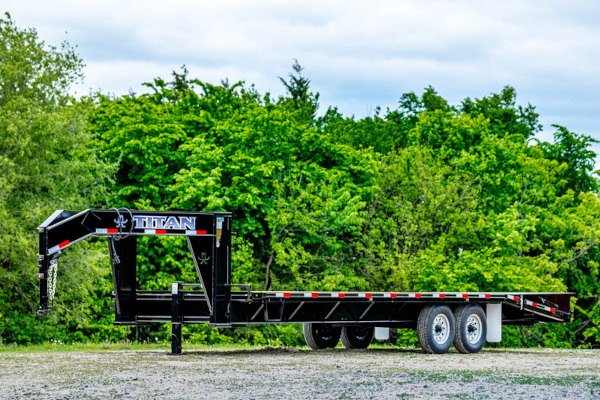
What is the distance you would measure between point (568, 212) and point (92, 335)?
25256 mm

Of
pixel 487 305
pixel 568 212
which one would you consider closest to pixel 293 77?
pixel 568 212

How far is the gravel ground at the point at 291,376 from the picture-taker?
1235 centimetres

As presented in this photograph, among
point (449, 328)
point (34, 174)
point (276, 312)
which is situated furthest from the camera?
point (34, 174)

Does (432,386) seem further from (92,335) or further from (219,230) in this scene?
(92,335)

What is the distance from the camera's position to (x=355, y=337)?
79.9ft

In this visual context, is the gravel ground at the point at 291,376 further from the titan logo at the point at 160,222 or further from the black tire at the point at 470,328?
the titan logo at the point at 160,222

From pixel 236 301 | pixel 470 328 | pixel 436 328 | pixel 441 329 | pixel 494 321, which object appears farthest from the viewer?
pixel 494 321

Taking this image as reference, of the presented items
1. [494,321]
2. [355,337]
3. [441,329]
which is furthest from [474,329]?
[355,337]

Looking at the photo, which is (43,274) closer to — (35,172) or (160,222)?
(160,222)

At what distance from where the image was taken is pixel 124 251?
20359mm

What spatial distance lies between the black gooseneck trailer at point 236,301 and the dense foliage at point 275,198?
11.9 metres

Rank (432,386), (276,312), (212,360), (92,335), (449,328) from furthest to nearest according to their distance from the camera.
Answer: (92,335)
(449,328)
(276,312)
(212,360)
(432,386)

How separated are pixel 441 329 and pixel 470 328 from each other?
0.90 metres

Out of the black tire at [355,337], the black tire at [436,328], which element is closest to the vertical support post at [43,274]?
the black tire at [436,328]
